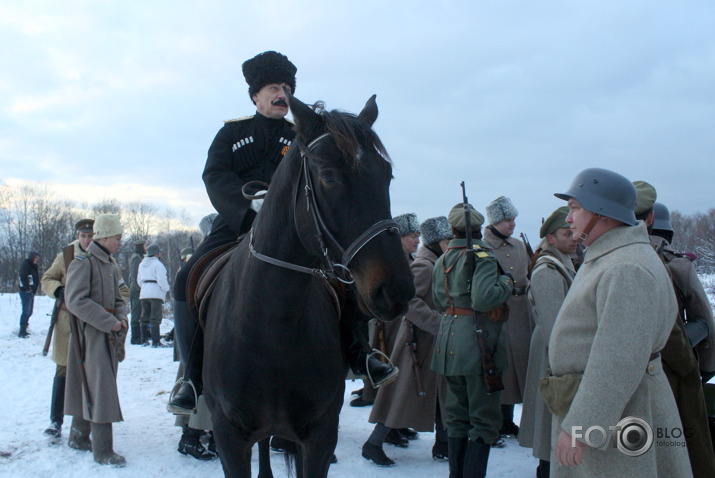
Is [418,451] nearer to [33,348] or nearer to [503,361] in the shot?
[503,361]

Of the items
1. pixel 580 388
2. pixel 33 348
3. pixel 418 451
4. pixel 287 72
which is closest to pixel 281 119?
pixel 287 72

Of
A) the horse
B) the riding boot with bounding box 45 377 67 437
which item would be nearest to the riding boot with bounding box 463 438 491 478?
the horse

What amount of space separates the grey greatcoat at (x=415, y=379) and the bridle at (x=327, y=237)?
303 centimetres

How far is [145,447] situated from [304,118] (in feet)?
16.7

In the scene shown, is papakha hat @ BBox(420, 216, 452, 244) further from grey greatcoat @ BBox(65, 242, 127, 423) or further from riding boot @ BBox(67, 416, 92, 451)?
riding boot @ BBox(67, 416, 92, 451)

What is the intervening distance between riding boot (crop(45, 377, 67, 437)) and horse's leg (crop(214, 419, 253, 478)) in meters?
3.88

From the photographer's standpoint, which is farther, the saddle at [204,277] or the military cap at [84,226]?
the military cap at [84,226]

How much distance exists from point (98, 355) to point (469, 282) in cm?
389

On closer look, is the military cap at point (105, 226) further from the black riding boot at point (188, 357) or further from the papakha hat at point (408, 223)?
the papakha hat at point (408, 223)

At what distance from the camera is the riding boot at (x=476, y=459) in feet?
14.4

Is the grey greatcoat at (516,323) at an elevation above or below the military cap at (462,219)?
below

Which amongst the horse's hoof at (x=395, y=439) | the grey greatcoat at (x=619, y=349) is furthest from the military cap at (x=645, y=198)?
the horse's hoof at (x=395, y=439)

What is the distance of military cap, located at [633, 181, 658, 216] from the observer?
410cm

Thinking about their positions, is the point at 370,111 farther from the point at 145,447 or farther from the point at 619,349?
the point at 145,447
